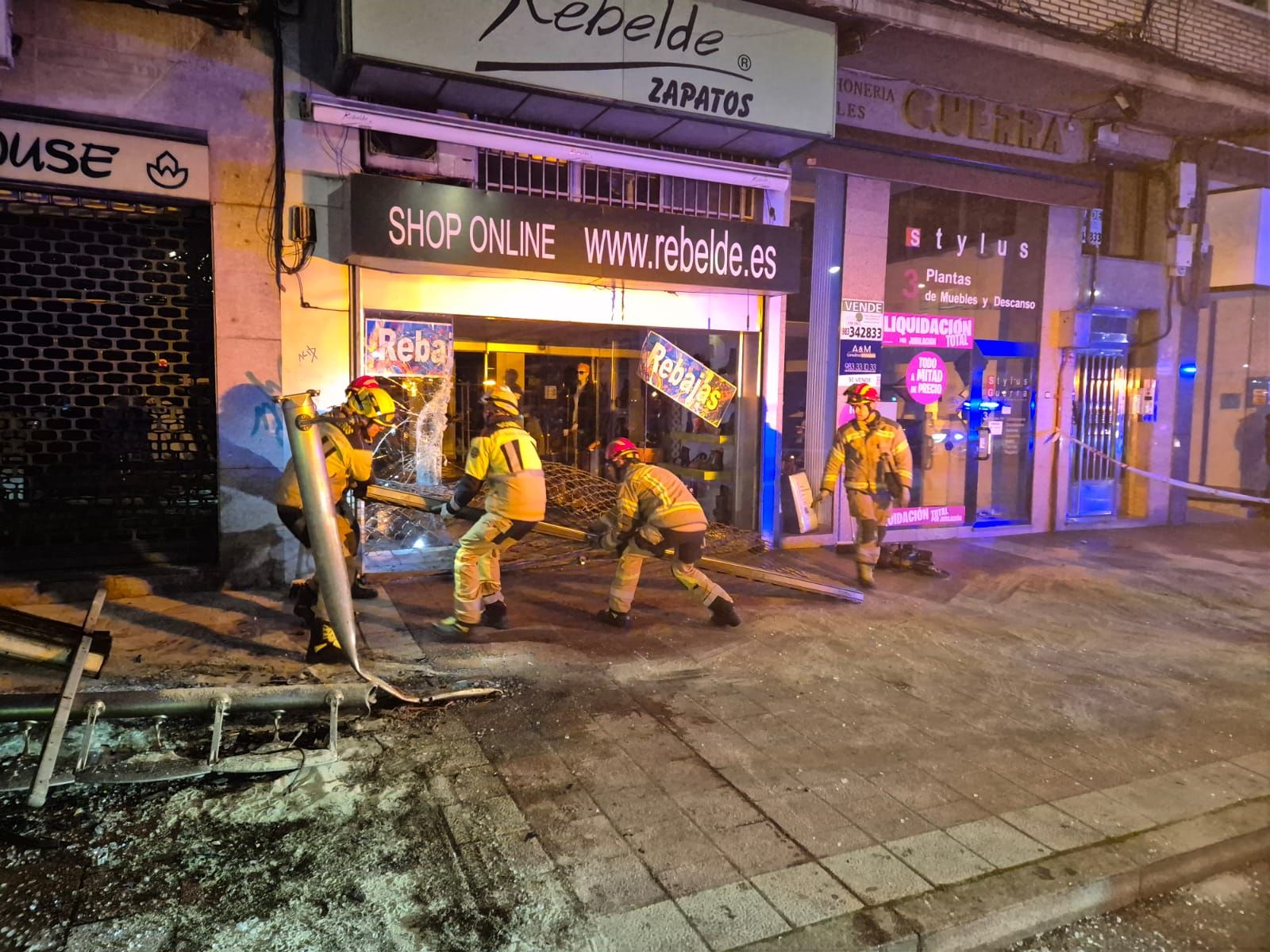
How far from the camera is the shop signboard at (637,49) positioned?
691cm

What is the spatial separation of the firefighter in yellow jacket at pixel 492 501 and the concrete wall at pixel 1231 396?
15636 millimetres

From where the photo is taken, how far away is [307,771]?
13.2 ft

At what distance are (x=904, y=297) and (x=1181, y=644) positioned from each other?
5500 millimetres

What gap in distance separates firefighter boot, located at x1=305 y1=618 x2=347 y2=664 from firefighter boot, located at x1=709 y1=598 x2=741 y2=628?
9.64 feet

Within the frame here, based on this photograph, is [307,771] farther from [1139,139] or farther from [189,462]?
[1139,139]

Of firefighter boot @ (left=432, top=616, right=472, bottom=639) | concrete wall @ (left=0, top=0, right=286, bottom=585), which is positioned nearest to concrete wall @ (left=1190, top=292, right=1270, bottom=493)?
firefighter boot @ (left=432, top=616, right=472, bottom=639)

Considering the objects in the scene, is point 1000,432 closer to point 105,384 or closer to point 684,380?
point 684,380

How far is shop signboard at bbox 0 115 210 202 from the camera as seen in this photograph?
6.49m

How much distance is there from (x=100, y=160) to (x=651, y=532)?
5465mm

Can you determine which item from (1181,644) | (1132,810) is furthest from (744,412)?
(1132,810)

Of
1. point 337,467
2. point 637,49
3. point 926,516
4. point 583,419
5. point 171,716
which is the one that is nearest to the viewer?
point 171,716

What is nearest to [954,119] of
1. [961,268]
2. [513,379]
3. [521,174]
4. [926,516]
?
[961,268]

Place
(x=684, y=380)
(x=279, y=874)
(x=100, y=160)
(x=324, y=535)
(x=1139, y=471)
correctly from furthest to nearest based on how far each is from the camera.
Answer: (x=1139, y=471)
(x=684, y=380)
(x=100, y=160)
(x=324, y=535)
(x=279, y=874)

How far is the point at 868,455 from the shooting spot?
8617 mm
